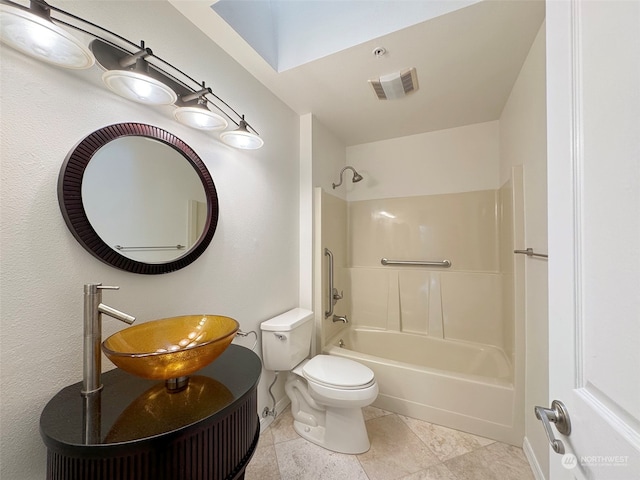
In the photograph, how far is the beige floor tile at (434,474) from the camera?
1.39 metres

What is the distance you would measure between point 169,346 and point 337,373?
1026 mm

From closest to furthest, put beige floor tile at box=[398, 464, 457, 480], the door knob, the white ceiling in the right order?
the door knob < the white ceiling < beige floor tile at box=[398, 464, 457, 480]

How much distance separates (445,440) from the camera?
5.47 ft

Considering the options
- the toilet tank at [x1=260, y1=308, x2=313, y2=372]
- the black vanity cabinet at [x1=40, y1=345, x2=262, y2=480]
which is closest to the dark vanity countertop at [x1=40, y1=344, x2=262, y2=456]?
the black vanity cabinet at [x1=40, y1=345, x2=262, y2=480]

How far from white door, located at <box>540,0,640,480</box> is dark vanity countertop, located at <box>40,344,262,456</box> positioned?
2.77ft

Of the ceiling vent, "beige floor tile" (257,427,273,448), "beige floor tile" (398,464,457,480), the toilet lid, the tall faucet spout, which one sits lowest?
"beige floor tile" (257,427,273,448)

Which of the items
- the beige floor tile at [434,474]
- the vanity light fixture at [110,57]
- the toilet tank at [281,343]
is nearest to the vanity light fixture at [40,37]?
the vanity light fixture at [110,57]

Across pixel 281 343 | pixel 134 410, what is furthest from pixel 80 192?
pixel 281 343

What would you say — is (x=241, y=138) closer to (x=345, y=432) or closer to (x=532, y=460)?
(x=345, y=432)

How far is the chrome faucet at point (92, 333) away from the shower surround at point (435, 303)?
160 centimetres

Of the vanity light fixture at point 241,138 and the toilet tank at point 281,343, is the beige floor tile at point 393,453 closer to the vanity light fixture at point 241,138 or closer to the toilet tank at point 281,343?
the toilet tank at point 281,343

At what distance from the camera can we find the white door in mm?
384

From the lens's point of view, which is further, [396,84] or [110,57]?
[396,84]

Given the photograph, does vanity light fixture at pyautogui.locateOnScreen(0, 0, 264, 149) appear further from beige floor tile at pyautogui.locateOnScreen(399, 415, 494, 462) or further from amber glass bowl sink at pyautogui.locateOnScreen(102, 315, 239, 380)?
beige floor tile at pyautogui.locateOnScreen(399, 415, 494, 462)
